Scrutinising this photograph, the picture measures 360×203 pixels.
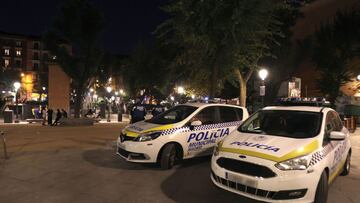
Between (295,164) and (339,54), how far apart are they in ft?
82.7

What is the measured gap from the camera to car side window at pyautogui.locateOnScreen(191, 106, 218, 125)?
26.9 feet

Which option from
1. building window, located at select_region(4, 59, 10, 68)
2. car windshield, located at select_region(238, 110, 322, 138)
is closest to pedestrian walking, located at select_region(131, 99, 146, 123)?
car windshield, located at select_region(238, 110, 322, 138)

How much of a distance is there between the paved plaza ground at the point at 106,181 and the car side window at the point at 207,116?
1180 millimetres

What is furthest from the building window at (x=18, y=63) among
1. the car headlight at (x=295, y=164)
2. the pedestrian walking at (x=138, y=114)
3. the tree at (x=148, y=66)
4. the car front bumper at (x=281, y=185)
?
the car headlight at (x=295, y=164)

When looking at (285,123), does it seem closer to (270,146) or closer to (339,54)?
(270,146)

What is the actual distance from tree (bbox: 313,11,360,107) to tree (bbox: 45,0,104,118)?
61.4 ft

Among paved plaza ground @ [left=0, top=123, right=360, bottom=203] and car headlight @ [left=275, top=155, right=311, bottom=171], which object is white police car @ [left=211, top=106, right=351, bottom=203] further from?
paved plaza ground @ [left=0, top=123, right=360, bottom=203]

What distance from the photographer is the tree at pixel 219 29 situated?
11.3 m

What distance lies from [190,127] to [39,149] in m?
5.81

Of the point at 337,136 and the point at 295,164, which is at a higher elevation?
the point at 337,136

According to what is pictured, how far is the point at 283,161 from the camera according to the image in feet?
15.4

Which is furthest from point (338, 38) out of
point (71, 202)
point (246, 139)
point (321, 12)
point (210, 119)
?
point (71, 202)

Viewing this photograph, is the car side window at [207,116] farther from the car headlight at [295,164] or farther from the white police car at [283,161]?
the car headlight at [295,164]

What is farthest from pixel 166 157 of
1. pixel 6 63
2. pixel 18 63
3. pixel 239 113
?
pixel 18 63
